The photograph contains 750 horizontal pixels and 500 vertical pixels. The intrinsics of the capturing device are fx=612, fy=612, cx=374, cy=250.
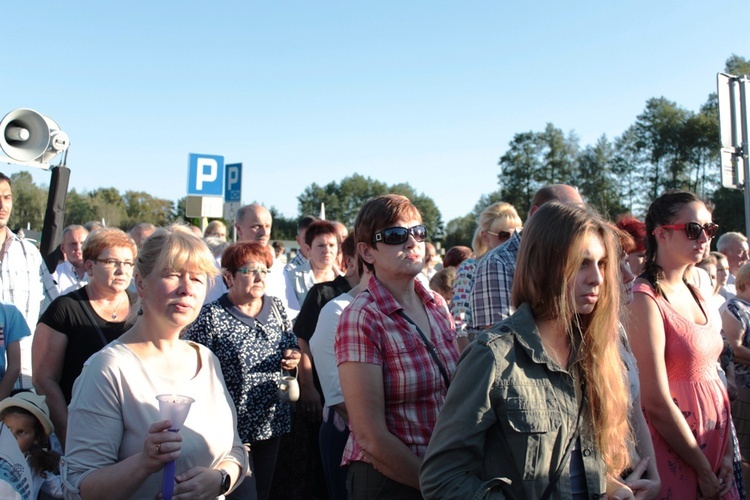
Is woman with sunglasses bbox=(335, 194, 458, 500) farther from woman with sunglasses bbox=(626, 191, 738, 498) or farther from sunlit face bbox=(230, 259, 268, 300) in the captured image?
sunlit face bbox=(230, 259, 268, 300)

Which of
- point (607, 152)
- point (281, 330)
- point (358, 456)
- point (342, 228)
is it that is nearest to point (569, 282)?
point (358, 456)

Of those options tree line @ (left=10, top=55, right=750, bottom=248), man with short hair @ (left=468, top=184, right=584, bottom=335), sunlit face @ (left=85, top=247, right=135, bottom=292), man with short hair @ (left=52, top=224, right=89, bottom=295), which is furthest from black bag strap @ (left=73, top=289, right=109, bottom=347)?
tree line @ (left=10, top=55, right=750, bottom=248)

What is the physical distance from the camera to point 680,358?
3.24 m

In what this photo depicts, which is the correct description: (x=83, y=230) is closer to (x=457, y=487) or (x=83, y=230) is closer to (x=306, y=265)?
(x=306, y=265)

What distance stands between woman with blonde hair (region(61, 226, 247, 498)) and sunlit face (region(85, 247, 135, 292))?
4.39 feet

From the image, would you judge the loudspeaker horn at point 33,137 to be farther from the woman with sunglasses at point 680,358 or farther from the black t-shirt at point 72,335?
the woman with sunglasses at point 680,358

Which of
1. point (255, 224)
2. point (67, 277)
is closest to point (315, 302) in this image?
point (255, 224)

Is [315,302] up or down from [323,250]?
down

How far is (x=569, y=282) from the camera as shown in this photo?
196 cm

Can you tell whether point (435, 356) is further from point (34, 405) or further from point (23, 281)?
point (23, 281)

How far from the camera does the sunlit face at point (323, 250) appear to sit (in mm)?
6223

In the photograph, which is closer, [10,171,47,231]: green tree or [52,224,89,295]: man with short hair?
[52,224,89,295]: man with short hair

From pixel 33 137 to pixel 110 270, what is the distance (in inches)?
112

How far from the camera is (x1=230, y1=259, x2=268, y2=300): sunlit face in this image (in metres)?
4.14
